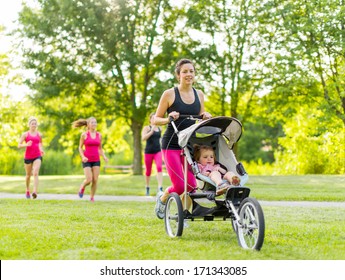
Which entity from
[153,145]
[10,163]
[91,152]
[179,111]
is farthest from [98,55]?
[179,111]

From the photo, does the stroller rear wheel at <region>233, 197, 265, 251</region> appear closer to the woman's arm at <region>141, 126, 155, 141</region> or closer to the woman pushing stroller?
the woman pushing stroller

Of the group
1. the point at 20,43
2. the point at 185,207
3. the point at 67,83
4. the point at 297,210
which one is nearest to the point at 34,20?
the point at 20,43

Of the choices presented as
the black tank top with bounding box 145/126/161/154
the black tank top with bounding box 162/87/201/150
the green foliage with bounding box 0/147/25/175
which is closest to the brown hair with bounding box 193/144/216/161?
the black tank top with bounding box 162/87/201/150

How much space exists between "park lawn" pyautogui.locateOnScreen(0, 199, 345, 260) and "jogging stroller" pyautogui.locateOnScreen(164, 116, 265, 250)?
0.20m

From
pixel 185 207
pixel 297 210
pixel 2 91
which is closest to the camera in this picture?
pixel 185 207

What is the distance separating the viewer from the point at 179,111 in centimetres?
766

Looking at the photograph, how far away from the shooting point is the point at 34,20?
28.5 meters

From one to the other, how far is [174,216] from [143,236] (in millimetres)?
457

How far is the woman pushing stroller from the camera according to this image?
25.0 feet

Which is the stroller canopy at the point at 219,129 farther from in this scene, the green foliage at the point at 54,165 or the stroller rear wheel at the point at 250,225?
the green foliage at the point at 54,165

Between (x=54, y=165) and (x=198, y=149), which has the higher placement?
(x=198, y=149)

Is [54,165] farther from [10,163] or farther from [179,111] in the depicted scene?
[179,111]

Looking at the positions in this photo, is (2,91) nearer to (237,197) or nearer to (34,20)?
(34,20)
